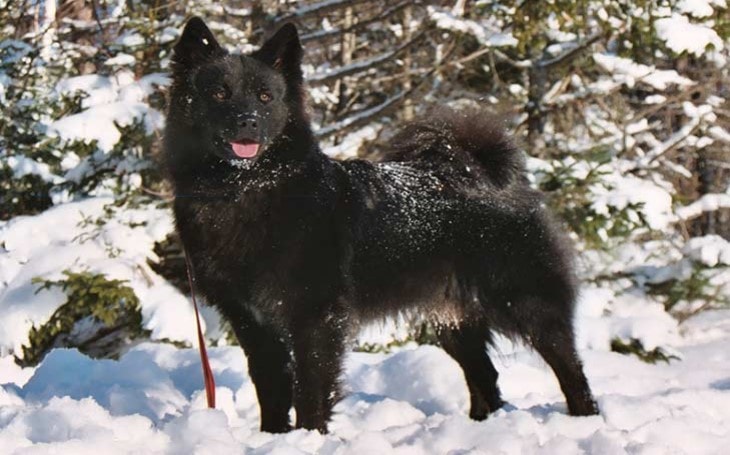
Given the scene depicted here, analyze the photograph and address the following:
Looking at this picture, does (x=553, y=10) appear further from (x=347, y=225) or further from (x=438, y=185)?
(x=347, y=225)

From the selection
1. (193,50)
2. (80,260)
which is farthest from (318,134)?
(193,50)

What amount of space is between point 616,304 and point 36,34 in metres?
7.31

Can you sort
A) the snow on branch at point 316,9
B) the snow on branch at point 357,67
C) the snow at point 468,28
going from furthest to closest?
Answer: the snow on branch at point 357,67 → the snow on branch at point 316,9 → the snow at point 468,28

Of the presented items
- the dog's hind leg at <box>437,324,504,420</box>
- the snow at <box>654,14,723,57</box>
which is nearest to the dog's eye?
the dog's hind leg at <box>437,324,504,420</box>

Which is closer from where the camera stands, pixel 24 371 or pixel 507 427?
pixel 507 427

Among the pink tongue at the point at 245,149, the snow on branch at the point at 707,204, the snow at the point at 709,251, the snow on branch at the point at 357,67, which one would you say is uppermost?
the pink tongue at the point at 245,149

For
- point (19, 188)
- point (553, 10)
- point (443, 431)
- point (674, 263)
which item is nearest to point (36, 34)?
point (19, 188)

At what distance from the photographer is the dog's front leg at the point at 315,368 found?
3820 millimetres

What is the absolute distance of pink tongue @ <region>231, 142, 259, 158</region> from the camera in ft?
12.3

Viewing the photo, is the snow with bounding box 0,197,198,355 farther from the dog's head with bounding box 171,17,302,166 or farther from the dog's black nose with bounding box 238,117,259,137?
the dog's black nose with bounding box 238,117,259,137

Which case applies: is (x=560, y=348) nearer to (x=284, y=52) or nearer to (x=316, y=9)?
(x=284, y=52)

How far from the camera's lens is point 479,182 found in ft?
15.0

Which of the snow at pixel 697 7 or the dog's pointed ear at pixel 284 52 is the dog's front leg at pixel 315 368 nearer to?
the dog's pointed ear at pixel 284 52

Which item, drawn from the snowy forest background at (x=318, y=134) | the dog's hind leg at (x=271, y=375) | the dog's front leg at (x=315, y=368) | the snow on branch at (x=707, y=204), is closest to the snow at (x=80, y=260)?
the snowy forest background at (x=318, y=134)
